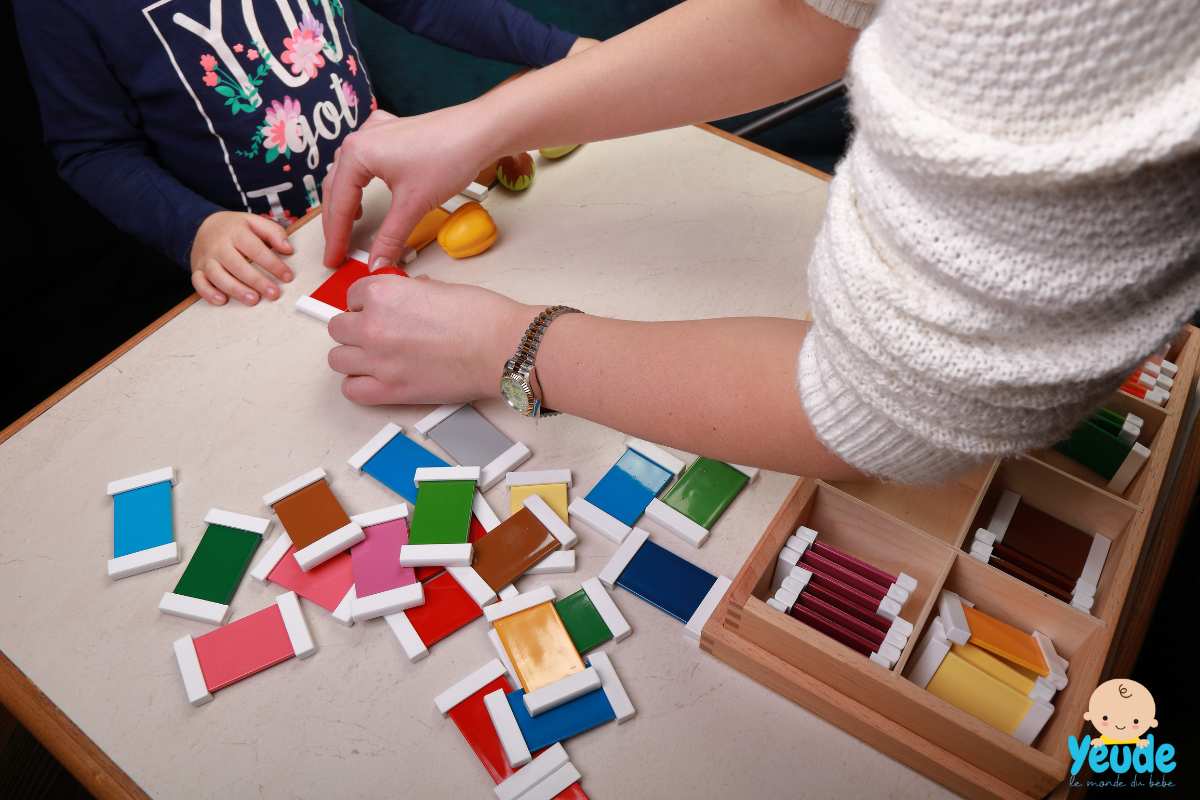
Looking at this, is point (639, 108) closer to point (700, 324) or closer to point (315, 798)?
point (700, 324)

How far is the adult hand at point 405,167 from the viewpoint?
0.78m

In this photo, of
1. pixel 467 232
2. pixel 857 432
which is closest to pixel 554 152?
pixel 467 232

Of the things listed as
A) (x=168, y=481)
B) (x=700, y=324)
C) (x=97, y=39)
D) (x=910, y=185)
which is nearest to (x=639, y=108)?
(x=700, y=324)

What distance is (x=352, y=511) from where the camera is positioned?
66cm

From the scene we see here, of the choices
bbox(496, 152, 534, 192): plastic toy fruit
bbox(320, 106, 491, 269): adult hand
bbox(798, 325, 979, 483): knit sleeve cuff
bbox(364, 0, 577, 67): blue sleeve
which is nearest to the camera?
bbox(798, 325, 979, 483): knit sleeve cuff

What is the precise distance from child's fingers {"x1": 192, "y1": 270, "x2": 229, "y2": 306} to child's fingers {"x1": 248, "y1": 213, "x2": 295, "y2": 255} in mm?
81

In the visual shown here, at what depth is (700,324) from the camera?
0.61m

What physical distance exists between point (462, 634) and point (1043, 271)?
46cm

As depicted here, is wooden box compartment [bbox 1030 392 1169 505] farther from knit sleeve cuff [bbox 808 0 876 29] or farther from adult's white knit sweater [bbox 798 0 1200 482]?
knit sleeve cuff [bbox 808 0 876 29]

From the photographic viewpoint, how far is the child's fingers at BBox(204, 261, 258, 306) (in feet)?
2.64

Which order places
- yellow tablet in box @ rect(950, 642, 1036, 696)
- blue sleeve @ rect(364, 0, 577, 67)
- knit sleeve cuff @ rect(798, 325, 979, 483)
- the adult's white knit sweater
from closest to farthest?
the adult's white knit sweater
knit sleeve cuff @ rect(798, 325, 979, 483)
yellow tablet in box @ rect(950, 642, 1036, 696)
blue sleeve @ rect(364, 0, 577, 67)

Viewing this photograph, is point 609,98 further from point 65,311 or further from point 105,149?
point 65,311

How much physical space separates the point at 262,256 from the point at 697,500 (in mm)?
537

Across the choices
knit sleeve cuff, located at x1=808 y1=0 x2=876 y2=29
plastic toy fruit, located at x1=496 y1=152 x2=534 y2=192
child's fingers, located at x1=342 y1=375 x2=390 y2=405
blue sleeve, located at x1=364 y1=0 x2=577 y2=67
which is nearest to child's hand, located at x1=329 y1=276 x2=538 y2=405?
child's fingers, located at x1=342 y1=375 x2=390 y2=405
